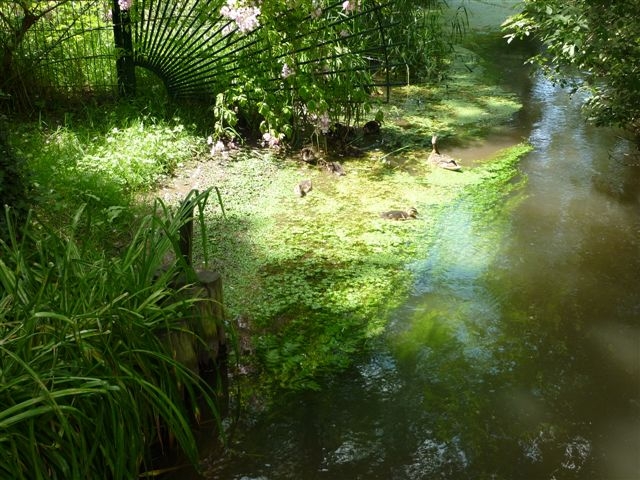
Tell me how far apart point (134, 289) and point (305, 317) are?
114cm

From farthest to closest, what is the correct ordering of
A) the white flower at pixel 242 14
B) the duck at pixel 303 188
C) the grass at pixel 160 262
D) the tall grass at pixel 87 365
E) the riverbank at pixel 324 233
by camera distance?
the white flower at pixel 242 14, the duck at pixel 303 188, the riverbank at pixel 324 233, the grass at pixel 160 262, the tall grass at pixel 87 365

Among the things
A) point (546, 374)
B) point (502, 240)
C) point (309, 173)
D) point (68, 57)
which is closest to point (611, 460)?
point (546, 374)

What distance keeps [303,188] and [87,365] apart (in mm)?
2865

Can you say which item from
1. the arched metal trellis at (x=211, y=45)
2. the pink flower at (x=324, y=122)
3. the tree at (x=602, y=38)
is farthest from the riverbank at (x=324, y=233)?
the tree at (x=602, y=38)

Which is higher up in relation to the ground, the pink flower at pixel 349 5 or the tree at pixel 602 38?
the pink flower at pixel 349 5

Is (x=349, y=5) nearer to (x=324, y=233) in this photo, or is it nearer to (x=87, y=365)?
(x=324, y=233)

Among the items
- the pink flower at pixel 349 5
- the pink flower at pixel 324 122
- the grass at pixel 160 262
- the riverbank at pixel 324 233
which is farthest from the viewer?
the pink flower at pixel 324 122

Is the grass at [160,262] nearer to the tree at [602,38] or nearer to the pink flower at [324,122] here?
the pink flower at [324,122]

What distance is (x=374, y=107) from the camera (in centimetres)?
684

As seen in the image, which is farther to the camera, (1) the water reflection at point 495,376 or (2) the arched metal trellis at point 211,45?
(2) the arched metal trellis at point 211,45

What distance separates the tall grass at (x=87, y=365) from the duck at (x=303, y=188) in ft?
7.08

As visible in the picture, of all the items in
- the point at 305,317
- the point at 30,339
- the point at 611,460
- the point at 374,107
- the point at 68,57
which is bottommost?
the point at 611,460

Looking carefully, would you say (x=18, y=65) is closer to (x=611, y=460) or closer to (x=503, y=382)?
(x=503, y=382)

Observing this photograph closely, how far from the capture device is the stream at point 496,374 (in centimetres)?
257
